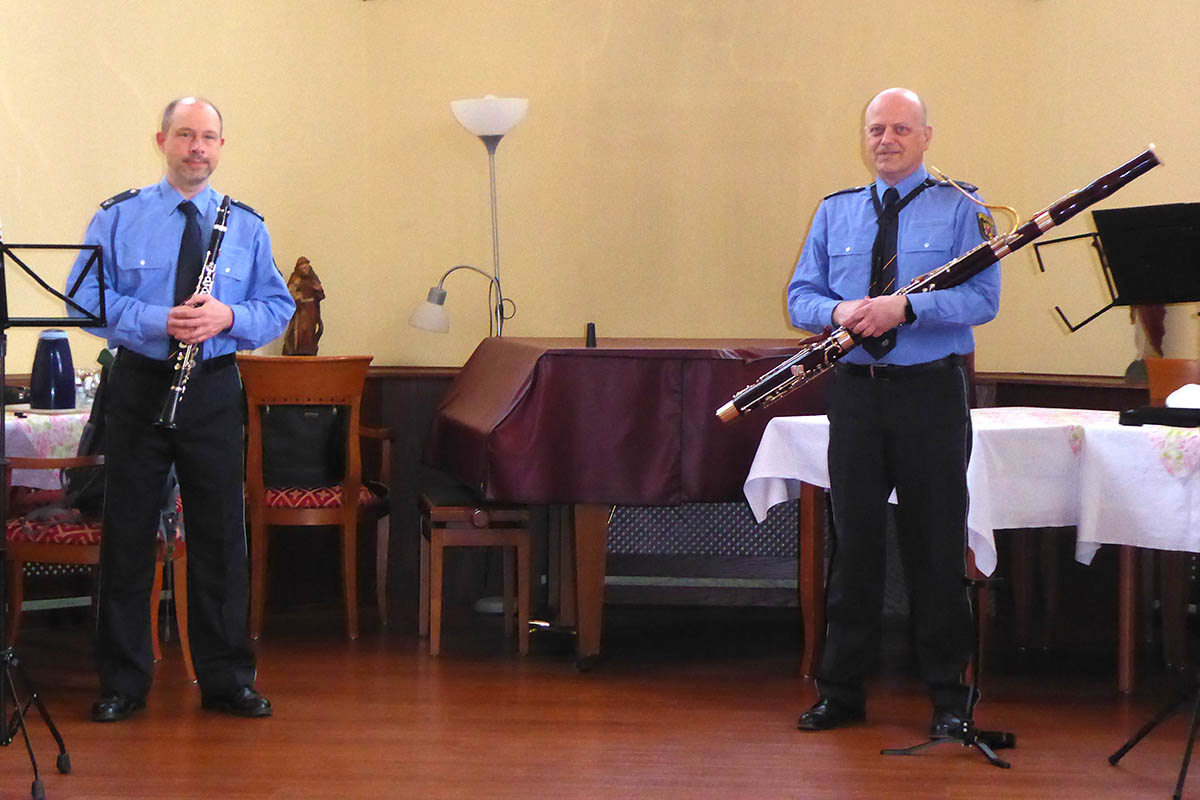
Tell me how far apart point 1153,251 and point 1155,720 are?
1240 mm

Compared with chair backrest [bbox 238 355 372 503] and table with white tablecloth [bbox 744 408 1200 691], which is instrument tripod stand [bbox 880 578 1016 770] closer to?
table with white tablecloth [bbox 744 408 1200 691]

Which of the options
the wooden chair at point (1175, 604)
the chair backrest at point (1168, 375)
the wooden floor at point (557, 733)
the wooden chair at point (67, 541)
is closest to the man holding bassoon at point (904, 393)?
the wooden floor at point (557, 733)

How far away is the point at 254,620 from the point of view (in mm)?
4824

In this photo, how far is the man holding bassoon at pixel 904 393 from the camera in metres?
3.36

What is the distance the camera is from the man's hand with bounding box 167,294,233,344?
11.2 ft

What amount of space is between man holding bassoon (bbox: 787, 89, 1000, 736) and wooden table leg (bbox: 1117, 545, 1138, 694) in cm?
95

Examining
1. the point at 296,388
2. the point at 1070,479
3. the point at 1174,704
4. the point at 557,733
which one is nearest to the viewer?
the point at 1174,704

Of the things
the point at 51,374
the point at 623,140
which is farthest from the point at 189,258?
the point at 623,140

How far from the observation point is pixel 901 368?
337cm

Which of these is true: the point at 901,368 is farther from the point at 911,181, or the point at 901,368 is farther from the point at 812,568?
the point at 812,568

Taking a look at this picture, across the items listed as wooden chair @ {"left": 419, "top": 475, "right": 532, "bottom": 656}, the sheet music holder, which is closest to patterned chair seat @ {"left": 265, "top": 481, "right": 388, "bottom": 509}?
wooden chair @ {"left": 419, "top": 475, "right": 532, "bottom": 656}

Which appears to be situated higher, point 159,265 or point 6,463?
point 159,265

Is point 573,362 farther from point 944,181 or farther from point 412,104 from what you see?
point 412,104

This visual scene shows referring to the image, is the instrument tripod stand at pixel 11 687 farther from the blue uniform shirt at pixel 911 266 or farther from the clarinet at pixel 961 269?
the blue uniform shirt at pixel 911 266
